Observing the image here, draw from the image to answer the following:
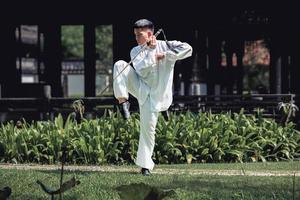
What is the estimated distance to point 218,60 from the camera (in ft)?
77.0

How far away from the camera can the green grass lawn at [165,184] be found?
7301mm

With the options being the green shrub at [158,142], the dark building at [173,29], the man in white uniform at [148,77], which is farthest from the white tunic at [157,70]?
the dark building at [173,29]

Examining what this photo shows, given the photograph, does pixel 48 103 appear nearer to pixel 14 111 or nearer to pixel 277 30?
pixel 14 111

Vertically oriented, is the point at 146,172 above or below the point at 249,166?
above

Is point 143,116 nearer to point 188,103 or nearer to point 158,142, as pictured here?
point 158,142

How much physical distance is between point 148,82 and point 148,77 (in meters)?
0.07

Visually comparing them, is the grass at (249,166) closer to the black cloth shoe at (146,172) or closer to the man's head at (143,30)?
the black cloth shoe at (146,172)

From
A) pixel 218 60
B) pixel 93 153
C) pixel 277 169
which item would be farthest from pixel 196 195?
pixel 218 60

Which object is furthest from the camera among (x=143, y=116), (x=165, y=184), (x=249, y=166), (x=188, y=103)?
(x=188, y=103)

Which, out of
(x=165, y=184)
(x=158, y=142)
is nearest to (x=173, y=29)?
(x=158, y=142)

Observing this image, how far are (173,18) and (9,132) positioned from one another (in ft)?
23.7

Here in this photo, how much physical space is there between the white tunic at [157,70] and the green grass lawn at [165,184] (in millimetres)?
983

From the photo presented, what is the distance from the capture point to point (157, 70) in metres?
9.02

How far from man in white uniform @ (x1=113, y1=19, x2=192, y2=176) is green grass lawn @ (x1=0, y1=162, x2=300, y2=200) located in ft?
1.85
